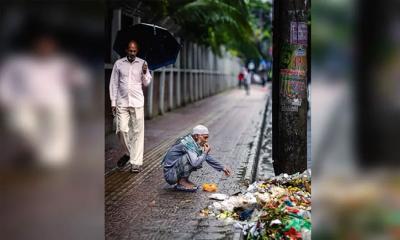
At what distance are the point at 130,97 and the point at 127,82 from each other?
21 centimetres

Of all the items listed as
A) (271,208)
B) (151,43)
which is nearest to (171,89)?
(151,43)

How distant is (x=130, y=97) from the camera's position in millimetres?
8125

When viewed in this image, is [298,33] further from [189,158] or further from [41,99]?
[41,99]

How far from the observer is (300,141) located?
7285 mm

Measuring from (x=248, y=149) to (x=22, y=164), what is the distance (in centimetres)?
786

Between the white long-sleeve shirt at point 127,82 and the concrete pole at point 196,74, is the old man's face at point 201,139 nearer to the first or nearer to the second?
the white long-sleeve shirt at point 127,82

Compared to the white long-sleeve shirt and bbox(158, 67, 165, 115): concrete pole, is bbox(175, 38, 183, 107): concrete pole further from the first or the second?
the white long-sleeve shirt

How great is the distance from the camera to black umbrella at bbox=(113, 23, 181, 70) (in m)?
8.47

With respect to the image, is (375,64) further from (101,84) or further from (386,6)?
(101,84)

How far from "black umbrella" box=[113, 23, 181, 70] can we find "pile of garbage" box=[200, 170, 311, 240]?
261 cm

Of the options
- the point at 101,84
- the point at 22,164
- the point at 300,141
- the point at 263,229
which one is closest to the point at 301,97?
the point at 300,141

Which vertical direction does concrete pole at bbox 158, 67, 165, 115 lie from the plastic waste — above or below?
above

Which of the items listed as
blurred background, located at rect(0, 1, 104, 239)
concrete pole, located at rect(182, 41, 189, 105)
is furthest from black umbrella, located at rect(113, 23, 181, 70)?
concrete pole, located at rect(182, 41, 189, 105)

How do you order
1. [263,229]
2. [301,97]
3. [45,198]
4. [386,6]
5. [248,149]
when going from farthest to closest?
1. [248,149]
2. [301,97]
3. [263,229]
4. [45,198]
5. [386,6]
